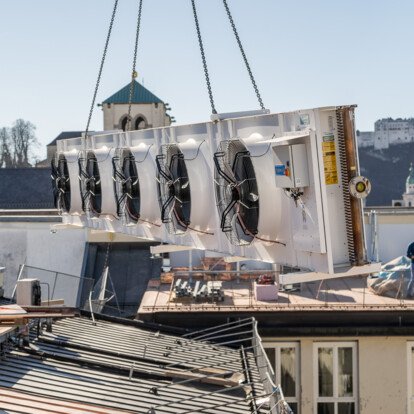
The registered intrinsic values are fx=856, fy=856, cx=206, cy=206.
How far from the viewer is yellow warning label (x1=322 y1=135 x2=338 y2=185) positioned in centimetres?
1089

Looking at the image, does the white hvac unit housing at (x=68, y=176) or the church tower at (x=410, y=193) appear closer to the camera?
the white hvac unit housing at (x=68, y=176)

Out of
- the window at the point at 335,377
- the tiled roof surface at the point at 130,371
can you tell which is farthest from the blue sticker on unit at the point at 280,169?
the window at the point at 335,377

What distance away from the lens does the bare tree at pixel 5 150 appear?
119 m

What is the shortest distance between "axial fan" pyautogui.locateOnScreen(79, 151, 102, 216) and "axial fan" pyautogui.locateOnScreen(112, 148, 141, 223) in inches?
56.1

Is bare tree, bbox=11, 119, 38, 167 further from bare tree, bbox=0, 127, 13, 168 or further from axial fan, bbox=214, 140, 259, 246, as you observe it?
axial fan, bbox=214, 140, 259, 246

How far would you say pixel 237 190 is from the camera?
1251cm

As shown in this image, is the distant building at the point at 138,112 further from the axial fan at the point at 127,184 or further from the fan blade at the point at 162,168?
the fan blade at the point at 162,168

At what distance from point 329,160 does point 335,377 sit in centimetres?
1125

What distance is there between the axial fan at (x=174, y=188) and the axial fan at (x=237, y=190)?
155 cm

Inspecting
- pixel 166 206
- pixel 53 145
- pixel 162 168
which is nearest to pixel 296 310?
pixel 166 206

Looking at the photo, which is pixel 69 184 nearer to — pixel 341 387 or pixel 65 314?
pixel 65 314

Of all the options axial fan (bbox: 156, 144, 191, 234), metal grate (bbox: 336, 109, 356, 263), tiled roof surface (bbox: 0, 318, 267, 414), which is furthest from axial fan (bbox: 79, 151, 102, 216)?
metal grate (bbox: 336, 109, 356, 263)

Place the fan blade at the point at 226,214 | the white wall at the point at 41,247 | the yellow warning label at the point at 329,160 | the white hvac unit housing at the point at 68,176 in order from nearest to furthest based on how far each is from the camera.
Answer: the yellow warning label at the point at 329,160 < the fan blade at the point at 226,214 < the white hvac unit housing at the point at 68,176 < the white wall at the point at 41,247

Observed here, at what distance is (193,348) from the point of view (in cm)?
1795
